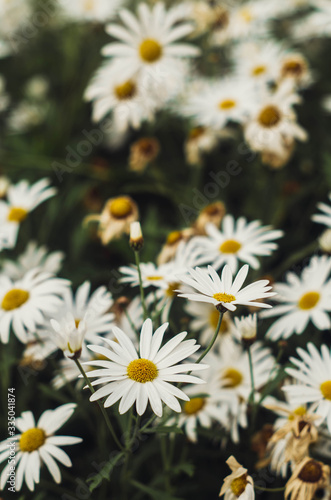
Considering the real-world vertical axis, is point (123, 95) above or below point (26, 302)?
above

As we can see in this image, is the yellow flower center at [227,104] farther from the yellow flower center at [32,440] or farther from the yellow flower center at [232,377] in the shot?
the yellow flower center at [32,440]

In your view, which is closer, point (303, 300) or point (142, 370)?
point (142, 370)

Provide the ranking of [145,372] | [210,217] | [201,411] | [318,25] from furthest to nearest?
[318,25] → [210,217] → [201,411] → [145,372]

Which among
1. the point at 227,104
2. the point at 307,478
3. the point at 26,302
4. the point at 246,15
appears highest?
the point at 246,15

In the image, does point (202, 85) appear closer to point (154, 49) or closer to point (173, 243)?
point (154, 49)

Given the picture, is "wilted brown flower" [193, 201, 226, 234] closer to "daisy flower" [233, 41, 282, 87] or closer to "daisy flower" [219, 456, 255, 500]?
"daisy flower" [233, 41, 282, 87]

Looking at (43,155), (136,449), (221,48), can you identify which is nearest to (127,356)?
(136,449)

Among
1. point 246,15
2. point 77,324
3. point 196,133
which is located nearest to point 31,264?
point 77,324

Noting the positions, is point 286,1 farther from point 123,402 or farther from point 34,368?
point 123,402

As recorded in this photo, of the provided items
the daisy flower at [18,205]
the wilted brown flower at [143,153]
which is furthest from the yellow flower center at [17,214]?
the wilted brown flower at [143,153]
